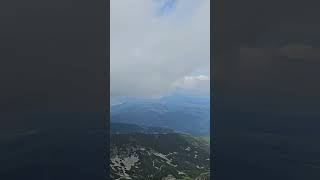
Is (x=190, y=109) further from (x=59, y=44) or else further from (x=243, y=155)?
(x=59, y=44)

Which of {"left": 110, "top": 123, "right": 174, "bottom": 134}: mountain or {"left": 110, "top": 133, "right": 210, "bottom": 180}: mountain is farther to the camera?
{"left": 110, "top": 123, "right": 174, "bottom": 134}: mountain

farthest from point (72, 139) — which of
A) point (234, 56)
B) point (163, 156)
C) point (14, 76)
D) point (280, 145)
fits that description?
point (163, 156)

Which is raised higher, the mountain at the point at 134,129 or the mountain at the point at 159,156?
the mountain at the point at 134,129

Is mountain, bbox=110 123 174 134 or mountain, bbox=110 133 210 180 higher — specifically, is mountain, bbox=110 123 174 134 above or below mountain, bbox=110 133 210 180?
above

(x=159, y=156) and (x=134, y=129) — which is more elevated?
(x=134, y=129)

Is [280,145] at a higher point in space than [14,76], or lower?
lower

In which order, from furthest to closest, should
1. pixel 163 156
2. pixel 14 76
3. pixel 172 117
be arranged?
pixel 172 117, pixel 163 156, pixel 14 76

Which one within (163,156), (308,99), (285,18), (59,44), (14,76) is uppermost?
(285,18)

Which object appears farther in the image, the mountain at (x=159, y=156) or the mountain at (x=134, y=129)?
the mountain at (x=134, y=129)
